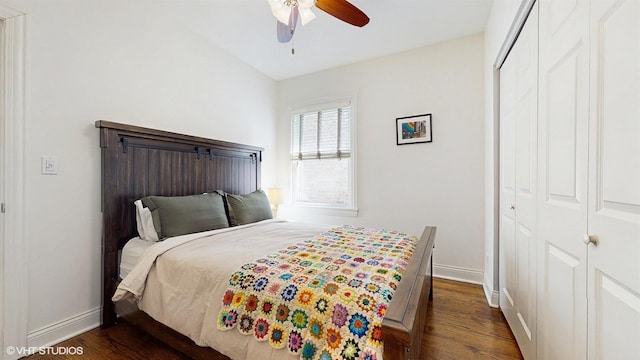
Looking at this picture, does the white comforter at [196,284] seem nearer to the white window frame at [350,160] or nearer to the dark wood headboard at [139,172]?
the dark wood headboard at [139,172]

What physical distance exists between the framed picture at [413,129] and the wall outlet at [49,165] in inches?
125

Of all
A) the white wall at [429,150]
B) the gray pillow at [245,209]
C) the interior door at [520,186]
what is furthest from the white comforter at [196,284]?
the white wall at [429,150]

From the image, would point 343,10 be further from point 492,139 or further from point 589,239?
point 589,239

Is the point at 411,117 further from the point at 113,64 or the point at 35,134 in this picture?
the point at 35,134

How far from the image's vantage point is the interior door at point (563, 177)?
0.97 meters

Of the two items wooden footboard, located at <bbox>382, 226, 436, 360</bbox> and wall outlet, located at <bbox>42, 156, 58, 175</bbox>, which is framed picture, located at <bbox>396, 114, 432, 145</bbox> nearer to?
wooden footboard, located at <bbox>382, 226, 436, 360</bbox>

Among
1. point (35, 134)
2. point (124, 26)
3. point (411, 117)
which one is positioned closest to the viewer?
point (35, 134)

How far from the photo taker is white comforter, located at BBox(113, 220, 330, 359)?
1271 mm

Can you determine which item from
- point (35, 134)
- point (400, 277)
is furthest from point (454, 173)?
point (35, 134)

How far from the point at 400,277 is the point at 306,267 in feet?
1.65

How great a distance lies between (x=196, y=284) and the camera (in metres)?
1.47

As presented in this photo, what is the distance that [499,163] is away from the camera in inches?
88.5

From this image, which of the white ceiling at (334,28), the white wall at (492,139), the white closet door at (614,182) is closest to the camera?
the white closet door at (614,182)

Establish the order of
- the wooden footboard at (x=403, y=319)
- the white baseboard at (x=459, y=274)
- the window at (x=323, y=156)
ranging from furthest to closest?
the window at (x=323, y=156) < the white baseboard at (x=459, y=274) < the wooden footboard at (x=403, y=319)
